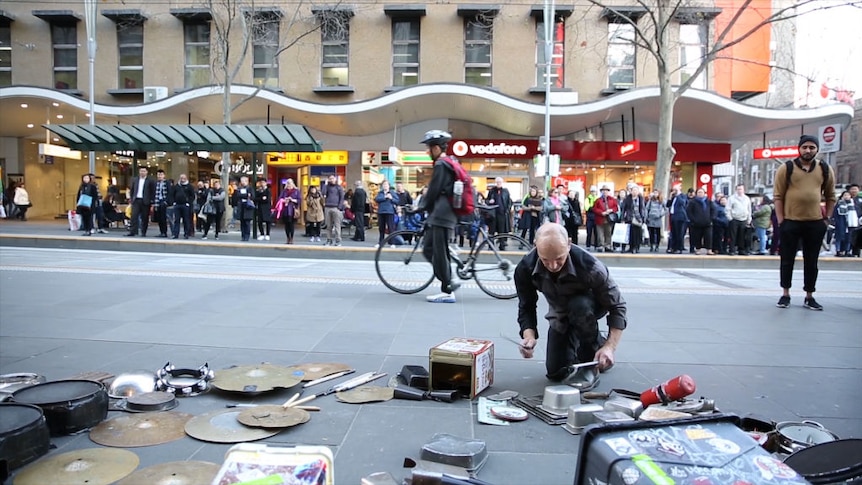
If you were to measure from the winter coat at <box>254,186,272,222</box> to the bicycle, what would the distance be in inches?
397

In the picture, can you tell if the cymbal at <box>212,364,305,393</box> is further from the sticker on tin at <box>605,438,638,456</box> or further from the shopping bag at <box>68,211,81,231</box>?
the shopping bag at <box>68,211,81,231</box>

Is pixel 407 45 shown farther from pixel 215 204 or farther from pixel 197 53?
pixel 215 204

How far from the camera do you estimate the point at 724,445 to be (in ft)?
7.02

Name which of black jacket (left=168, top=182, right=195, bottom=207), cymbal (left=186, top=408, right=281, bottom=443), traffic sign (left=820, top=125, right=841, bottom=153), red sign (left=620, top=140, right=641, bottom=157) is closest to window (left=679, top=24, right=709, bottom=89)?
red sign (left=620, top=140, right=641, bottom=157)

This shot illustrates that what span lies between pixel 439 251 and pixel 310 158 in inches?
825

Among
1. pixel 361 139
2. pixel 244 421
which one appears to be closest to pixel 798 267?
pixel 244 421

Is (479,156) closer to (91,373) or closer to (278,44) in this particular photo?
(278,44)

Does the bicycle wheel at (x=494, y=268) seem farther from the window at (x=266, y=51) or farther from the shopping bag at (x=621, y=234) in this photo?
the window at (x=266, y=51)

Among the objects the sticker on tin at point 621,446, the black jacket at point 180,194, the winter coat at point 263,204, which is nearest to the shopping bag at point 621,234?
the winter coat at point 263,204

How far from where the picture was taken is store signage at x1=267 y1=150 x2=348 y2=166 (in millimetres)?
26372

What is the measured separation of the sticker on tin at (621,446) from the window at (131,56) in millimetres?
27638

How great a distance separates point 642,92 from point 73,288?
18.3 metres

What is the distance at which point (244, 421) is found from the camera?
333 centimetres

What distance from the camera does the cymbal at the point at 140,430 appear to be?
310 centimetres
